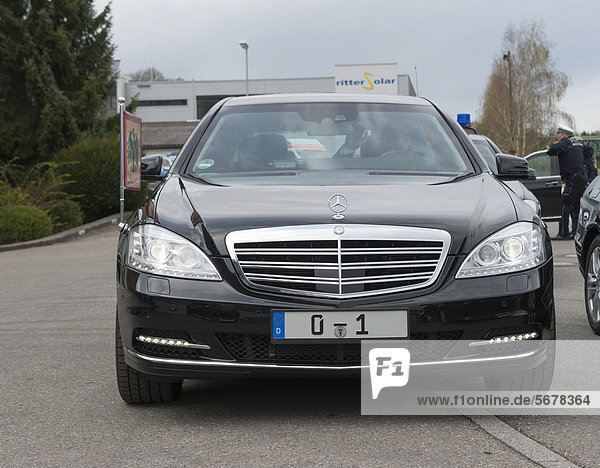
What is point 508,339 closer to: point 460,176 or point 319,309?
point 319,309

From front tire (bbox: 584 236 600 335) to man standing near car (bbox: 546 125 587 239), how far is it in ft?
30.2

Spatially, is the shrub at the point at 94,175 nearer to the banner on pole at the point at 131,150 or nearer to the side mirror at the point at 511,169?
the banner on pole at the point at 131,150

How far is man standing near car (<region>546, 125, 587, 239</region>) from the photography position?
53.1ft

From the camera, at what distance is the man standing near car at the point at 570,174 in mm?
16172

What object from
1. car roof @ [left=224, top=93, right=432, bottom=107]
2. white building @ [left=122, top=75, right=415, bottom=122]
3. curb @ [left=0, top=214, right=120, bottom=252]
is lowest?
curb @ [left=0, top=214, right=120, bottom=252]

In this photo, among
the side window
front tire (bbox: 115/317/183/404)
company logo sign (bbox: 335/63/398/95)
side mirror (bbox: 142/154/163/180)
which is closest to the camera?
front tire (bbox: 115/317/183/404)

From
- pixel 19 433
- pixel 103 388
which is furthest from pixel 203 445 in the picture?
pixel 103 388

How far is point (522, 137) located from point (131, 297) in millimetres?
70324

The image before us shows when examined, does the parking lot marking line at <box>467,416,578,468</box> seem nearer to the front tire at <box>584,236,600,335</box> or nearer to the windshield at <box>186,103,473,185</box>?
the windshield at <box>186,103,473,185</box>

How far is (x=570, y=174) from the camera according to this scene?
16219mm

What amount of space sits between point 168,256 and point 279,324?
24.2 inches

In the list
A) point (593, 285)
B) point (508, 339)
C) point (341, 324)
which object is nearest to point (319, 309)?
point (341, 324)

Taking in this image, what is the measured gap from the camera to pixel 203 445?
408 cm

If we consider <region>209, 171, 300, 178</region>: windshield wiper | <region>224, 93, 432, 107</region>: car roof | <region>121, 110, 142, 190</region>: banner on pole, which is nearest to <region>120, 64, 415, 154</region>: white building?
<region>121, 110, 142, 190</region>: banner on pole
